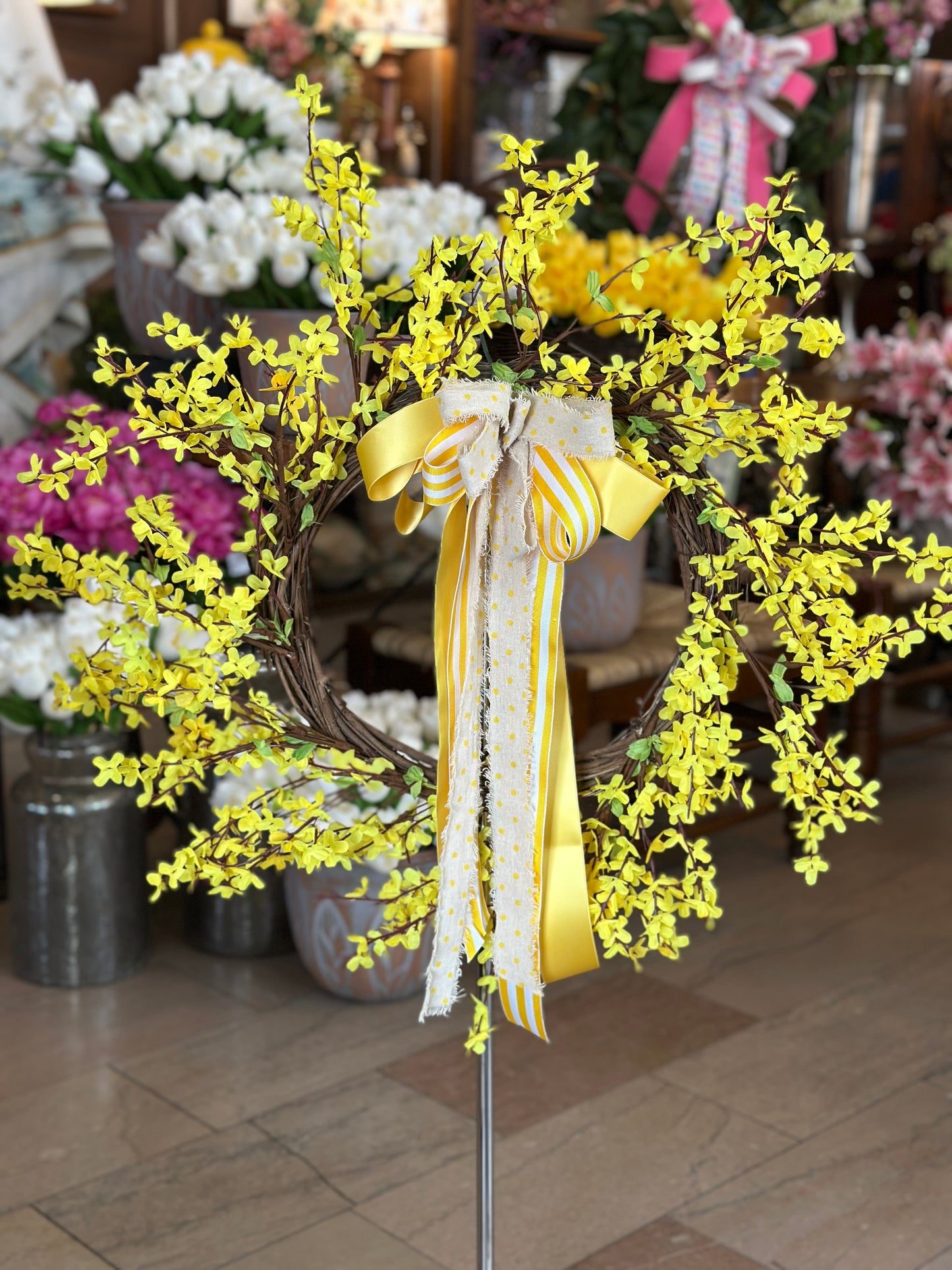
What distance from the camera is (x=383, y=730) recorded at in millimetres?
1977

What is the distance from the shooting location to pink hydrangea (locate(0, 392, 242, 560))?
1.97 meters

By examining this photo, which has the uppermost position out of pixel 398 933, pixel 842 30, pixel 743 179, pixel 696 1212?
pixel 842 30

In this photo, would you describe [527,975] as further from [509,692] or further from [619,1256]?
[619,1256]

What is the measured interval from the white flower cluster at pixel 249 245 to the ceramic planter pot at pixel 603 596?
51 cm

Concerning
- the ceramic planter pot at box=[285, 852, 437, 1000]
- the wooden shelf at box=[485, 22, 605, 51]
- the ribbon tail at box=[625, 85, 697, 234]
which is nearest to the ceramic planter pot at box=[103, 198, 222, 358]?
the ceramic planter pot at box=[285, 852, 437, 1000]

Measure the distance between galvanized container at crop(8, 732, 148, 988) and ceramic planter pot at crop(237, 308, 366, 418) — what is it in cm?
61

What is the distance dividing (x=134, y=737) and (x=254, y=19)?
102 inches

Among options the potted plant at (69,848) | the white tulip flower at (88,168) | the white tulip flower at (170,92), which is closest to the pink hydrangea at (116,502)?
the potted plant at (69,848)

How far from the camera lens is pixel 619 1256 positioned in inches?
60.3

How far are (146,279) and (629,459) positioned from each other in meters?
1.27

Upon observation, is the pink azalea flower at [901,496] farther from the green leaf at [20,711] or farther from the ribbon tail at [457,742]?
the ribbon tail at [457,742]

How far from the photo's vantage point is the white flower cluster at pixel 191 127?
2.08 meters

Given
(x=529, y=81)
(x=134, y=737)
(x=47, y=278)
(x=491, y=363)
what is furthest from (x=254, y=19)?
(x=491, y=363)

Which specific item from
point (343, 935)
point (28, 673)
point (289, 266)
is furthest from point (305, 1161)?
point (289, 266)
